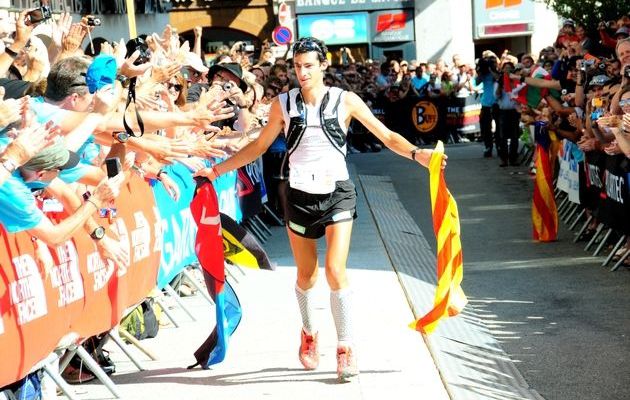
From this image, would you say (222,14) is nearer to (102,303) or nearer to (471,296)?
(471,296)

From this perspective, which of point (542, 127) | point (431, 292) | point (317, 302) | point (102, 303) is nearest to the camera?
point (102, 303)

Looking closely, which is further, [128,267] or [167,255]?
[167,255]

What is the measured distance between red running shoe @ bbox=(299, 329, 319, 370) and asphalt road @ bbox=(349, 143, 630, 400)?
1.41 metres

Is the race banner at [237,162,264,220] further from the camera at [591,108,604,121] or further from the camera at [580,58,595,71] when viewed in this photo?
the camera at [580,58,595,71]

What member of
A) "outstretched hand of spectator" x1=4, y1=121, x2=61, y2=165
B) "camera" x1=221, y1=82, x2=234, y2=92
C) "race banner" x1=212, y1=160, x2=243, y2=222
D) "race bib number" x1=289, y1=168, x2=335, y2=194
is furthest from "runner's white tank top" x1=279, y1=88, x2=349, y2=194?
"camera" x1=221, y1=82, x2=234, y2=92

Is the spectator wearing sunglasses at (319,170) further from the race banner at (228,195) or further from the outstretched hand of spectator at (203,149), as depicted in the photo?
the race banner at (228,195)

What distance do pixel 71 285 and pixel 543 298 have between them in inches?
223

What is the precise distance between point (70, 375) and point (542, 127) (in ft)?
32.2

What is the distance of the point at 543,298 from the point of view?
1193 cm

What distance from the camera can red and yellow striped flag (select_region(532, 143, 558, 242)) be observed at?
1544 cm

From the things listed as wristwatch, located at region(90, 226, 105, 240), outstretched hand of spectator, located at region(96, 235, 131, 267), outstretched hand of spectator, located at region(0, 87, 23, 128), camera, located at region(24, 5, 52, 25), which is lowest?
outstretched hand of spectator, located at region(96, 235, 131, 267)

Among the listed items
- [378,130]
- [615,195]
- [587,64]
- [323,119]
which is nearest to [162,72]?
[323,119]

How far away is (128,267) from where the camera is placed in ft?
28.5

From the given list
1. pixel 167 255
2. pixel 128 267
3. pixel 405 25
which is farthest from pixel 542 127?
pixel 405 25
